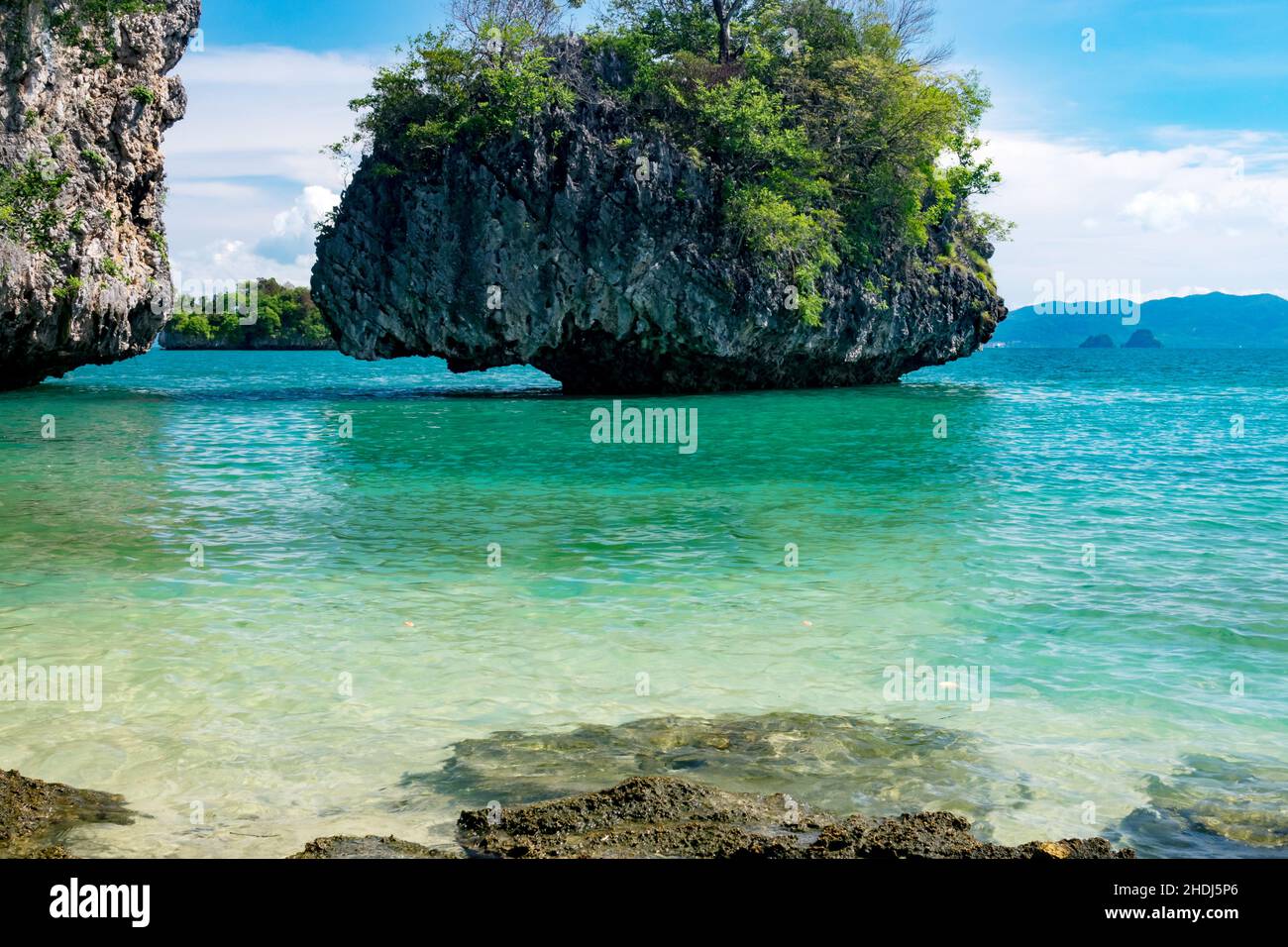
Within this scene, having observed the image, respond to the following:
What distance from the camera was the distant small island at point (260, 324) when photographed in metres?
157

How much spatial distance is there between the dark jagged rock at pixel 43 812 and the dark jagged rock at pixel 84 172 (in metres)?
33.2

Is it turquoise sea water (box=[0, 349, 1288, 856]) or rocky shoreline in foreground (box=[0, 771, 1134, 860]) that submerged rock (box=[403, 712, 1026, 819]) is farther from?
rocky shoreline in foreground (box=[0, 771, 1134, 860])

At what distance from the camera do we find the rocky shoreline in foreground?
205 inches

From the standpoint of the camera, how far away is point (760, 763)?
682cm

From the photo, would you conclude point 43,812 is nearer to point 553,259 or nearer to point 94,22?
point 553,259

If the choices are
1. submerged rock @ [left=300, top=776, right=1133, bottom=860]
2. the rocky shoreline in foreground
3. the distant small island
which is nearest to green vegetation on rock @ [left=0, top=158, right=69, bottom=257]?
the rocky shoreline in foreground

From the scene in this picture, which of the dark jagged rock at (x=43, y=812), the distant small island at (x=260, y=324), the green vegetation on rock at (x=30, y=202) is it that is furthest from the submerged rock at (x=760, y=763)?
the distant small island at (x=260, y=324)

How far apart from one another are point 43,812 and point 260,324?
554ft

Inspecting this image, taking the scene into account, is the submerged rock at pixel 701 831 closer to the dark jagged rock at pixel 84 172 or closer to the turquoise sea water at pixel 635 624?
the turquoise sea water at pixel 635 624

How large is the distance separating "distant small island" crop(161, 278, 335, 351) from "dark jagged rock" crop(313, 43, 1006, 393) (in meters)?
Answer: 119

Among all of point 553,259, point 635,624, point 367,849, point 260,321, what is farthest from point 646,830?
point 260,321

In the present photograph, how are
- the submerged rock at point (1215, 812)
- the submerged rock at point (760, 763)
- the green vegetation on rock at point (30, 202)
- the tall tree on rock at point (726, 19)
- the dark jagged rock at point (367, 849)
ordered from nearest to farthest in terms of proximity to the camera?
1. the dark jagged rock at point (367, 849)
2. the submerged rock at point (1215, 812)
3. the submerged rock at point (760, 763)
4. the green vegetation on rock at point (30, 202)
5. the tall tree on rock at point (726, 19)
